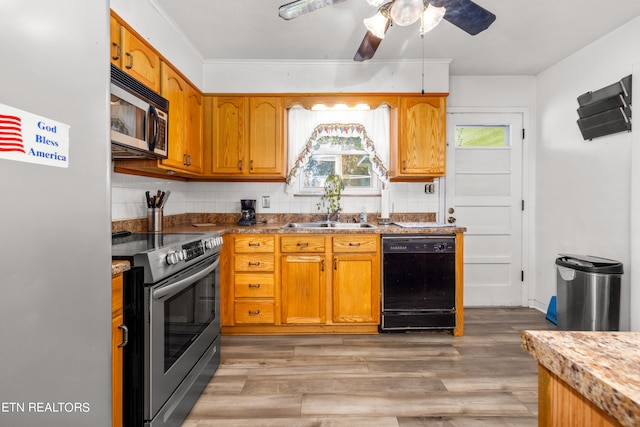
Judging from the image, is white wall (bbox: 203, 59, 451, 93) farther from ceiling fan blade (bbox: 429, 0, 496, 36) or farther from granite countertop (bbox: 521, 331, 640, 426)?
granite countertop (bbox: 521, 331, 640, 426)

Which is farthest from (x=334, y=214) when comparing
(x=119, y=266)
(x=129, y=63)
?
(x=119, y=266)

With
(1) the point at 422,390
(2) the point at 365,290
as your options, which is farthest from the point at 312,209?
(1) the point at 422,390

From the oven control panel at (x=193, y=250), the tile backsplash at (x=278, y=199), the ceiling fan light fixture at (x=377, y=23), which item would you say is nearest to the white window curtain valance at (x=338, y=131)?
the tile backsplash at (x=278, y=199)

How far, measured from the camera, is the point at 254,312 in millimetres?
2902

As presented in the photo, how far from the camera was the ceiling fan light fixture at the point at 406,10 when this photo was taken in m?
1.61

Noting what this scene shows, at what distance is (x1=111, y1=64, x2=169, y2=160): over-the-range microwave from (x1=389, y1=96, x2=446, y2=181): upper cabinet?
81.7 inches

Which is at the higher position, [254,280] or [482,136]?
[482,136]

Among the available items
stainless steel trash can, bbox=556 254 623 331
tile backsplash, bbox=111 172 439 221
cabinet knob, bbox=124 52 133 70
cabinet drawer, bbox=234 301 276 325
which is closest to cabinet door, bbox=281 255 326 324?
cabinet drawer, bbox=234 301 276 325

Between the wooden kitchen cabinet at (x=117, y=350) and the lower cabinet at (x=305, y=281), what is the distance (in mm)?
1542

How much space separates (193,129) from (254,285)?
1.46m

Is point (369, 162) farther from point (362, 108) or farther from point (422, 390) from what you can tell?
point (422, 390)

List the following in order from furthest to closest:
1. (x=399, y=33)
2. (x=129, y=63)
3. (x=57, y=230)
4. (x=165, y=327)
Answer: (x=399, y=33) → (x=129, y=63) → (x=165, y=327) → (x=57, y=230)

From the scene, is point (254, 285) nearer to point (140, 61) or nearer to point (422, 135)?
point (140, 61)

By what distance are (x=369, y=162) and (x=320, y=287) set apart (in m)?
1.46
